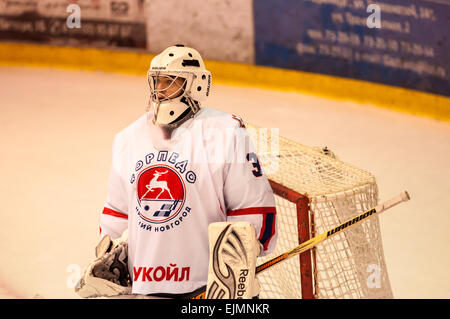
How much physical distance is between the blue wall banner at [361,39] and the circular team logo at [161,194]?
389 cm

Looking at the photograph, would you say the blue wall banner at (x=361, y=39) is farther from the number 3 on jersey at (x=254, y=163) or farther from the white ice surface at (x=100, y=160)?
the number 3 on jersey at (x=254, y=163)

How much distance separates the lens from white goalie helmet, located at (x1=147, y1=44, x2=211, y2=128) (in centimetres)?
223

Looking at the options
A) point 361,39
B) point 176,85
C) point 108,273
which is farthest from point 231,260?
point 361,39

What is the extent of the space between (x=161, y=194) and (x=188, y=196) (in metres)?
0.07

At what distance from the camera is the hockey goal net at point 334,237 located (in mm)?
2395

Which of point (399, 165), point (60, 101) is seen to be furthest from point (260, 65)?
point (399, 165)

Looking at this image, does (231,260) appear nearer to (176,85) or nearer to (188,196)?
(188,196)

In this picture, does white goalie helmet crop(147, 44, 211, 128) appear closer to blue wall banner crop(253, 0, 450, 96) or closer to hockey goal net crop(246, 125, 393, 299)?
hockey goal net crop(246, 125, 393, 299)

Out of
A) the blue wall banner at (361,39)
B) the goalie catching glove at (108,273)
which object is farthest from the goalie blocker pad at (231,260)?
the blue wall banner at (361,39)

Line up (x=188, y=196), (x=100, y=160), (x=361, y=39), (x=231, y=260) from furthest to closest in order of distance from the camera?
(x=361, y=39), (x=100, y=160), (x=188, y=196), (x=231, y=260)

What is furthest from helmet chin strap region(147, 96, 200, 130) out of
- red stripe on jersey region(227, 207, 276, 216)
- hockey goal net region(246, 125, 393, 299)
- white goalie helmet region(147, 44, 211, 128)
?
hockey goal net region(246, 125, 393, 299)

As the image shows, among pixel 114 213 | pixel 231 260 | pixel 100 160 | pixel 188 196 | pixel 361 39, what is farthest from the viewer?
pixel 361 39

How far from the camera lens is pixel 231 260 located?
6.77ft

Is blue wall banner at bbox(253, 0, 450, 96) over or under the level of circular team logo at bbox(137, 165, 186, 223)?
over
